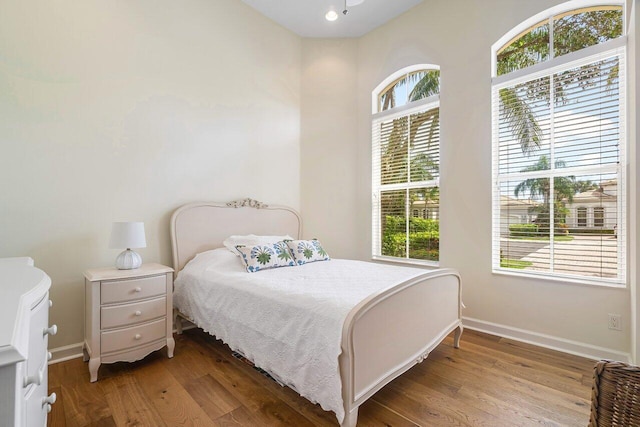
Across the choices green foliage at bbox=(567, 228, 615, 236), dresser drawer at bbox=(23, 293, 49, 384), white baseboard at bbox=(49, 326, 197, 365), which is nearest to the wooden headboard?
white baseboard at bbox=(49, 326, 197, 365)

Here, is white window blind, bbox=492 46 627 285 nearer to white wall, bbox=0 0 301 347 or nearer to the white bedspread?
the white bedspread

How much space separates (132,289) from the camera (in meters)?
A: 2.21

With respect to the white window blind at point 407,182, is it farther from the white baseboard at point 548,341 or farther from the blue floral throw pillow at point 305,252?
the blue floral throw pillow at point 305,252

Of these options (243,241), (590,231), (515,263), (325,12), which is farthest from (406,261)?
(325,12)

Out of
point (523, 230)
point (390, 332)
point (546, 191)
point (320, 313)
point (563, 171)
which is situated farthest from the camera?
point (523, 230)

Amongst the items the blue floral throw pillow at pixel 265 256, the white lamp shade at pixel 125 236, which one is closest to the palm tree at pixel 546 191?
the blue floral throw pillow at pixel 265 256

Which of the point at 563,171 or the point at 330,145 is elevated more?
the point at 330,145

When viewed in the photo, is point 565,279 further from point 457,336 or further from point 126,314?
point 126,314

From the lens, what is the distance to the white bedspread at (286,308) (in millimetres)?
1582

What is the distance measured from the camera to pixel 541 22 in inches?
110

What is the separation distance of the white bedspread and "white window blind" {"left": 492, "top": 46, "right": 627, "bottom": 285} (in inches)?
49.8

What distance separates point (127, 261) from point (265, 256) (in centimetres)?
108

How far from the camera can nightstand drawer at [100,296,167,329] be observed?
2.11m

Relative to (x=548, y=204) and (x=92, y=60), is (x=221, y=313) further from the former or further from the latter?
(x=548, y=204)
